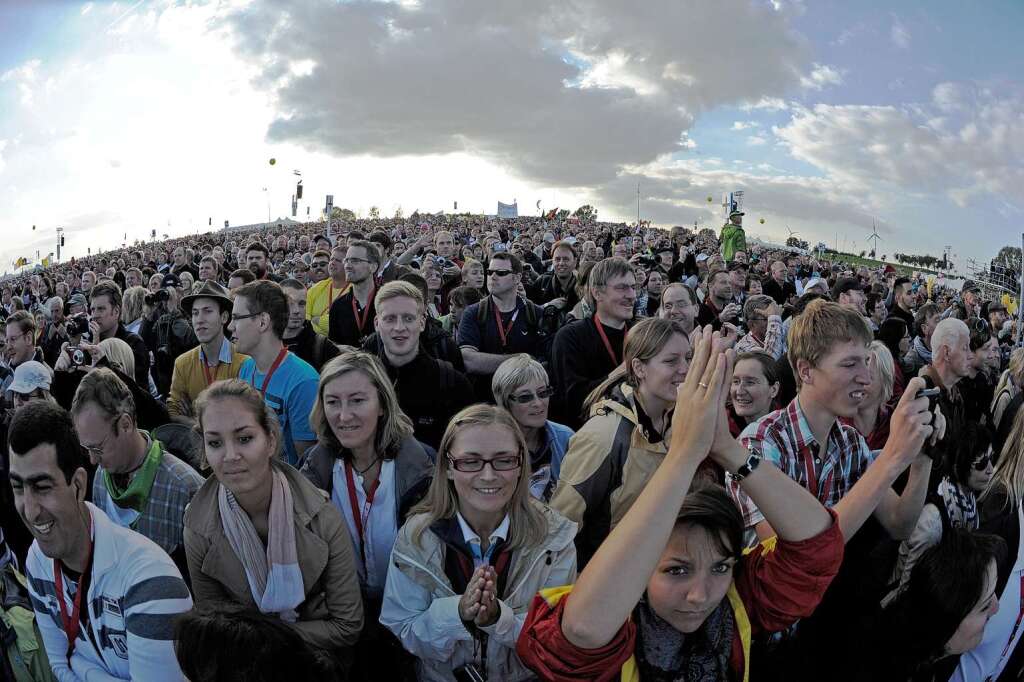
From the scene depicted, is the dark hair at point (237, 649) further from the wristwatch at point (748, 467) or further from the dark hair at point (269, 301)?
the dark hair at point (269, 301)

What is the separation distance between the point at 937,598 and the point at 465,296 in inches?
206

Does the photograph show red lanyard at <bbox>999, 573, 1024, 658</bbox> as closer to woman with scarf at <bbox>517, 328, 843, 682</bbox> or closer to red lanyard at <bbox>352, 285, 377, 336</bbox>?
woman with scarf at <bbox>517, 328, 843, 682</bbox>

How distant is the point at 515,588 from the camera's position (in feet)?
7.89

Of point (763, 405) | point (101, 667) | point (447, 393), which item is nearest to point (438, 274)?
point (447, 393)

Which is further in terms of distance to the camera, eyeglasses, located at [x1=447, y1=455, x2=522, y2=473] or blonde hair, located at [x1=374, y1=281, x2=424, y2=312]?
blonde hair, located at [x1=374, y1=281, x2=424, y2=312]

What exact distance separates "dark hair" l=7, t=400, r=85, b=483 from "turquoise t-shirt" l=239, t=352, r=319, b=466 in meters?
1.54

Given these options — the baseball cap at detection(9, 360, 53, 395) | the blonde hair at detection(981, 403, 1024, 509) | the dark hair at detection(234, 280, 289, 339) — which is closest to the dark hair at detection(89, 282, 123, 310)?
the baseball cap at detection(9, 360, 53, 395)

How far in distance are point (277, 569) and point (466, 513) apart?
756 millimetres

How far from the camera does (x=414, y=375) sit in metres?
4.12

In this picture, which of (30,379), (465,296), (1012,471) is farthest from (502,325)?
(1012,471)

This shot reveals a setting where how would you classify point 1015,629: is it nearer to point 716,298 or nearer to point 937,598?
point 937,598

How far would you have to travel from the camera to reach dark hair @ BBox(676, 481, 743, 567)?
178 cm

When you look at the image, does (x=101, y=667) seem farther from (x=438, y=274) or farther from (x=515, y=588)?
(x=438, y=274)

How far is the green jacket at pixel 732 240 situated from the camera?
1254cm
